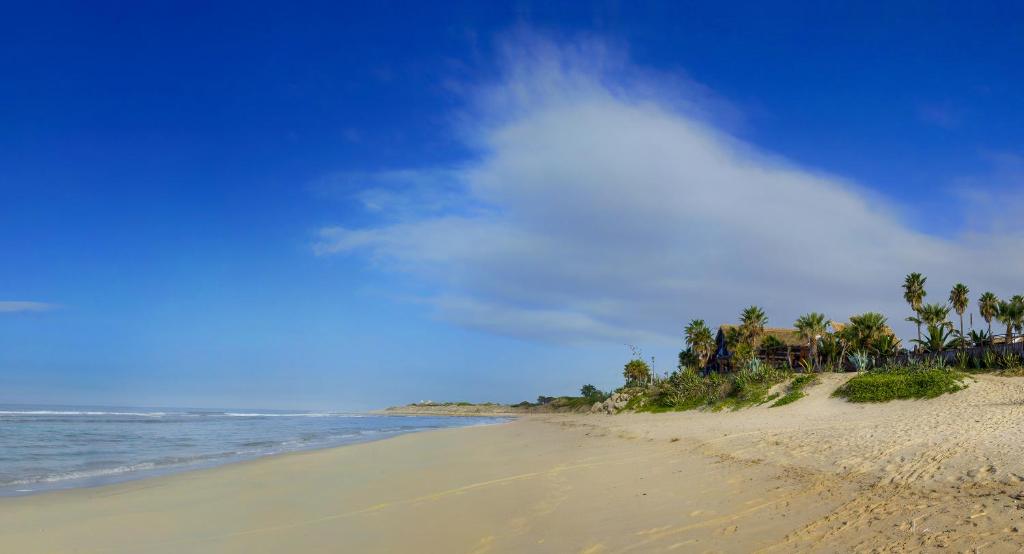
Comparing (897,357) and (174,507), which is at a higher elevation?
(897,357)

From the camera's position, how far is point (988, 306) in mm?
44500

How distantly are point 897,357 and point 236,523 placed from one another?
4240 cm

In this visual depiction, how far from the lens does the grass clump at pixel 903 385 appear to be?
80.6 ft

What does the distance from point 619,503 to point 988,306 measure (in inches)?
1907

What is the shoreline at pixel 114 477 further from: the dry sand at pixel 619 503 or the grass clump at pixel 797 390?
the grass clump at pixel 797 390

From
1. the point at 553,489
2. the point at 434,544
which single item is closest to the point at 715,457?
the point at 553,489

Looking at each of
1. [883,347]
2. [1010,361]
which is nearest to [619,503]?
[1010,361]

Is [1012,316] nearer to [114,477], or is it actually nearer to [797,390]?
[797,390]

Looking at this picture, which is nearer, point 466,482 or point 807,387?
point 466,482

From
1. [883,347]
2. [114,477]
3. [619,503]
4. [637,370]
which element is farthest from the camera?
[637,370]

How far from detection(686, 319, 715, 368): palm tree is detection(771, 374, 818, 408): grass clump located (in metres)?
33.0

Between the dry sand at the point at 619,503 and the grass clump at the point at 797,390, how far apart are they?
13.6 meters

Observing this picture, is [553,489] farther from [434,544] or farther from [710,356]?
[710,356]

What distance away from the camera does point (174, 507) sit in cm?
1129
